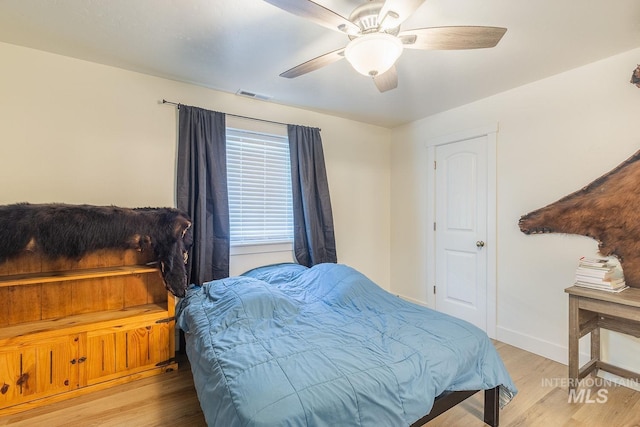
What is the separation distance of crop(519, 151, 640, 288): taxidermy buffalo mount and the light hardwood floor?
2.94ft

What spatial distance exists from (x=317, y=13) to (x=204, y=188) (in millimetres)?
Answer: 1892

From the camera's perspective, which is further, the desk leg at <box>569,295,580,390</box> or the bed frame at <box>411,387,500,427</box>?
the desk leg at <box>569,295,580,390</box>

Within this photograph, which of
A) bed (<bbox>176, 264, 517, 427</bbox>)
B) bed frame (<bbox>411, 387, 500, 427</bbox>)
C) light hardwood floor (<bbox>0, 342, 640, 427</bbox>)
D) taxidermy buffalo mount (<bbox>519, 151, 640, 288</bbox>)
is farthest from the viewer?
taxidermy buffalo mount (<bbox>519, 151, 640, 288</bbox>)

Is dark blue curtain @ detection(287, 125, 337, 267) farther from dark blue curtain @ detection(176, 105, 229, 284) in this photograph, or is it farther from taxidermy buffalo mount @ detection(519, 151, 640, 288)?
taxidermy buffalo mount @ detection(519, 151, 640, 288)

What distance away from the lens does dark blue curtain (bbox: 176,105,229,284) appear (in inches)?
107

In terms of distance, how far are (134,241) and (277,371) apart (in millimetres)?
1591

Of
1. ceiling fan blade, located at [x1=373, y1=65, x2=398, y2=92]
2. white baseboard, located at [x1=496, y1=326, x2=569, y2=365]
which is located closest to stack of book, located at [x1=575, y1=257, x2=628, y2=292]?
white baseboard, located at [x1=496, y1=326, x2=569, y2=365]

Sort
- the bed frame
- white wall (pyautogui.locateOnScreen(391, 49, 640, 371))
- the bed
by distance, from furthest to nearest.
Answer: white wall (pyautogui.locateOnScreen(391, 49, 640, 371)) < the bed frame < the bed

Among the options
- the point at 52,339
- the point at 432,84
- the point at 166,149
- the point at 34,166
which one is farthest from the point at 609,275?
the point at 34,166

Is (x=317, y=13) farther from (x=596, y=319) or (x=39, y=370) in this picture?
(x=596, y=319)

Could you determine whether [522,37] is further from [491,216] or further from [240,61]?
Answer: [240,61]

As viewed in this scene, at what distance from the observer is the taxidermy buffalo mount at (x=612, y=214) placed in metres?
2.22

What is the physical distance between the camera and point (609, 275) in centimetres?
212

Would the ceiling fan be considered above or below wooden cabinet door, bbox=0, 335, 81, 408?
above
